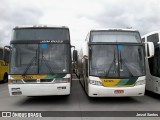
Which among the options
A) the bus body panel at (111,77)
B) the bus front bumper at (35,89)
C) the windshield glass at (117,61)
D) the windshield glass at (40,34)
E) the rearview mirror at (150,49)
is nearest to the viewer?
the bus front bumper at (35,89)

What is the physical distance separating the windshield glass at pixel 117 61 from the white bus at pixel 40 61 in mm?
1194

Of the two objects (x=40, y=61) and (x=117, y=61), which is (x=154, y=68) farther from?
(x=40, y=61)

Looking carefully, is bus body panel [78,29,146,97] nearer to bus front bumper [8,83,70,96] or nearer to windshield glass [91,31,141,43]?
windshield glass [91,31,141,43]

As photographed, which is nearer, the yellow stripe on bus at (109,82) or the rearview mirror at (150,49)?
Answer: the yellow stripe on bus at (109,82)

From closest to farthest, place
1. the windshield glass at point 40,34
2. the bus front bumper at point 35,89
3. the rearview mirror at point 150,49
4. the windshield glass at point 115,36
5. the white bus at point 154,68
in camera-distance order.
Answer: the bus front bumper at point 35,89 → the windshield glass at point 40,34 → the rearview mirror at point 150,49 → the windshield glass at point 115,36 → the white bus at point 154,68

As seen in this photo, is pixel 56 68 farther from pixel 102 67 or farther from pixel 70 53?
pixel 102 67

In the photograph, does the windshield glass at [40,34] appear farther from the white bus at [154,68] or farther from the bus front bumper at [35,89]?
the white bus at [154,68]

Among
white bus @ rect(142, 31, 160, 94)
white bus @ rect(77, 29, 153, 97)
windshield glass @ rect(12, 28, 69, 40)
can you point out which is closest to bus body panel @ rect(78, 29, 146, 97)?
white bus @ rect(77, 29, 153, 97)

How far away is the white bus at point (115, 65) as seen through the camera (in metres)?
11.5

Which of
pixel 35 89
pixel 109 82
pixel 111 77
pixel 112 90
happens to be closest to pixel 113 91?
pixel 112 90

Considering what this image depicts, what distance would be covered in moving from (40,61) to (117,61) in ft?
10.8

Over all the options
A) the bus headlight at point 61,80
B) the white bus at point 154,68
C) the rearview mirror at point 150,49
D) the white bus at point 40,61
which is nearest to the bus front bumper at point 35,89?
the white bus at point 40,61

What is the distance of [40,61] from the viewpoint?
11.6m

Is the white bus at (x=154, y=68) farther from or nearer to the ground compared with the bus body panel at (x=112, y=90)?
farther from the ground
